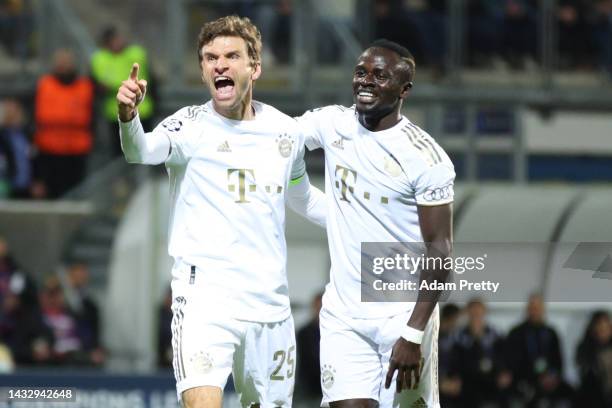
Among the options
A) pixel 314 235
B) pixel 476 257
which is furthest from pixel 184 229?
pixel 314 235

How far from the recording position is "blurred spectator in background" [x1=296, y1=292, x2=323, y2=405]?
14.1m

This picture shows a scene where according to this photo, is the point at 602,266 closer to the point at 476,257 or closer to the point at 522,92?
the point at 476,257

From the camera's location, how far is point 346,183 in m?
8.31

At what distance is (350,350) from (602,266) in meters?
1.83

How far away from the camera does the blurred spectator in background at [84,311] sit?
15836 millimetres

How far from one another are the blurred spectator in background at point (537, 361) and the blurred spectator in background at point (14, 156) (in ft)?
20.6

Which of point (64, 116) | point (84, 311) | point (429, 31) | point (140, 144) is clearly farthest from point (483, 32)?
point (140, 144)

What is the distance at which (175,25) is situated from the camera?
61.6ft

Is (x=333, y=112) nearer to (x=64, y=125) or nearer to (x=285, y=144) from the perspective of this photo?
(x=285, y=144)

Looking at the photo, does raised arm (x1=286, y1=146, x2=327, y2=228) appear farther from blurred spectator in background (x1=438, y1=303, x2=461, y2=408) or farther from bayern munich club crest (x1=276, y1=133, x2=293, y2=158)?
blurred spectator in background (x1=438, y1=303, x2=461, y2=408)

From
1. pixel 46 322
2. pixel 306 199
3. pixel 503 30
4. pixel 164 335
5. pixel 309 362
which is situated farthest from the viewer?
pixel 503 30

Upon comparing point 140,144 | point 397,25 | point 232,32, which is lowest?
point 140,144

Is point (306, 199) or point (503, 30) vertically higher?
point (503, 30)

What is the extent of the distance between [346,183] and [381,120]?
1.24 feet
